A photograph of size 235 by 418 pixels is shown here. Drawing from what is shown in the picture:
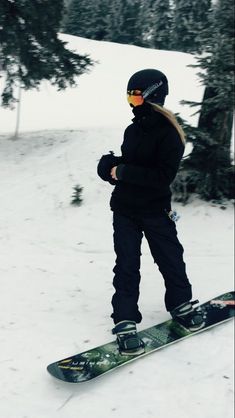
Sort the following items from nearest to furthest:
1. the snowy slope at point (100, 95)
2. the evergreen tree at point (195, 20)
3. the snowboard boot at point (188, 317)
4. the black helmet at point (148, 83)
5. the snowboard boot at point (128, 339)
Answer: the black helmet at point (148, 83) → the snowboard boot at point (128, 339) → the snowboard boot at point (188, 317) → the evergreen tree at point (195, 20) → the snowy slope at point (100, 95)

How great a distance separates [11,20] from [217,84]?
273 cm

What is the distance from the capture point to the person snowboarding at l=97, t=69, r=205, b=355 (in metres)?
2.98

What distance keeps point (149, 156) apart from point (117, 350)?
1429 mm

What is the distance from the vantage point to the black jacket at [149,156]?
9.87 ft

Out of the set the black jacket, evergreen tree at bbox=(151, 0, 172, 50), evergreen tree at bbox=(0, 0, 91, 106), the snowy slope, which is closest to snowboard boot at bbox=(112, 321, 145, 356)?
the black jacket

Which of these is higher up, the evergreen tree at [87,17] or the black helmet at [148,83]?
the evergreen tree at [87,17]

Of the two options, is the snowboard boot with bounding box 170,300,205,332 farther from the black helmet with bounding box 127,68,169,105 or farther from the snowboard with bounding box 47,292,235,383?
the black helmet with bounding box 127,68,169,105

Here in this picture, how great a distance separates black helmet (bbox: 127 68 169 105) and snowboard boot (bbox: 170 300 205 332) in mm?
1716

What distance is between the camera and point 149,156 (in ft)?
10.1

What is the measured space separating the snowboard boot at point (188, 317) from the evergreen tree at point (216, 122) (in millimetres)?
2533

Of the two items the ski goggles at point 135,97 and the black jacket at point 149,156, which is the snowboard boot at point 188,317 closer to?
the black jacket at point 149,156

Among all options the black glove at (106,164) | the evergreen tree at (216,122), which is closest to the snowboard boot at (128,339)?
the black glove at (106,164)

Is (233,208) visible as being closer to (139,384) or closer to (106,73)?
(106,73)

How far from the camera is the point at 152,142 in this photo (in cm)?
303
